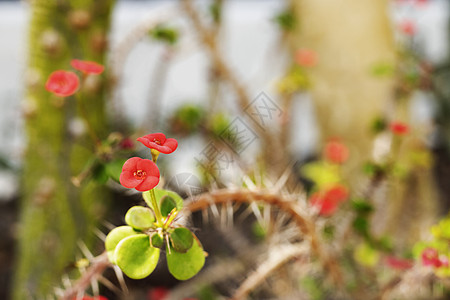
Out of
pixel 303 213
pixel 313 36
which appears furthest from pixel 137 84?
pixel 303 213

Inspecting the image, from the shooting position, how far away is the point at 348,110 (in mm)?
1090

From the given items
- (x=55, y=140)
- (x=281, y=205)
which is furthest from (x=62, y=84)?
(x=55, y=140)

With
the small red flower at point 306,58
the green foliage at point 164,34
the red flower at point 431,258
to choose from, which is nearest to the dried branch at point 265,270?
the red flower at point 431,258

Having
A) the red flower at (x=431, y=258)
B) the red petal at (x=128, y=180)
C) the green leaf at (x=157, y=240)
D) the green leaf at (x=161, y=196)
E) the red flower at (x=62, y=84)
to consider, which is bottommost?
the red flower at (x=431, y=258)

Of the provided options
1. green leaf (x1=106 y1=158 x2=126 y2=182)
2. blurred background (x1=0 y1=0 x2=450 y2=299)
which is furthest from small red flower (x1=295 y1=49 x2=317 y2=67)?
green leaf (x1=106 y1=158 x2=126 y2=182)

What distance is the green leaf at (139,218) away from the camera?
27 cm

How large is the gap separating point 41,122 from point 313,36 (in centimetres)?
74

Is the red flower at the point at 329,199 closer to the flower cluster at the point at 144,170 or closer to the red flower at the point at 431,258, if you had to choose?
the red flower at the point at 431,258

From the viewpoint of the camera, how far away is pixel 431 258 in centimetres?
39

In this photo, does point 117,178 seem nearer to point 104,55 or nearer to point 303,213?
point 303,213

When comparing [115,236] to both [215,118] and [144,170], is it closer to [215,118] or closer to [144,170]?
[144,170]

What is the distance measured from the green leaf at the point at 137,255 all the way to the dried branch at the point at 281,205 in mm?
65

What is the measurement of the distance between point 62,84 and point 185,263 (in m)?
0.18

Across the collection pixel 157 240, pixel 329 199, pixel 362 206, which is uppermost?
pixel 157 240
